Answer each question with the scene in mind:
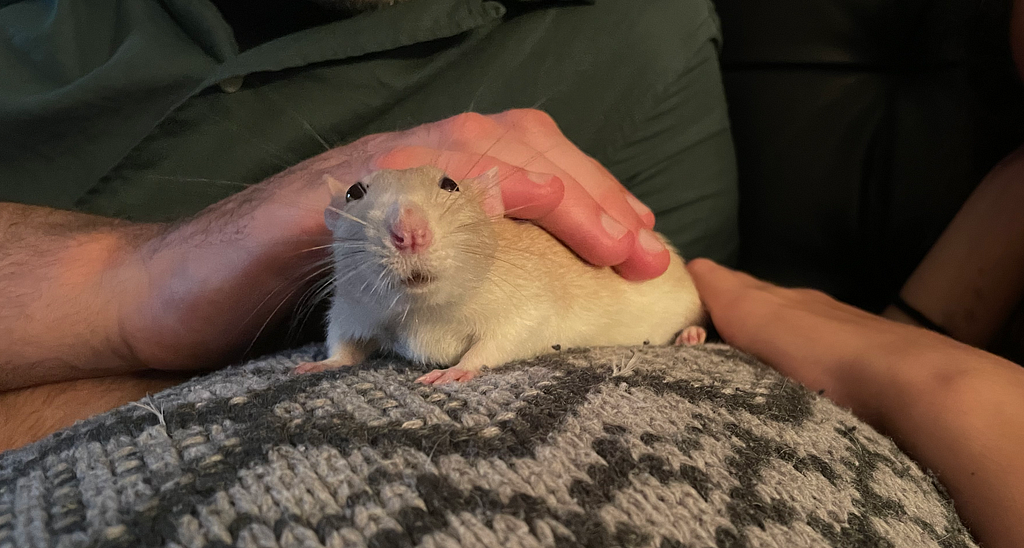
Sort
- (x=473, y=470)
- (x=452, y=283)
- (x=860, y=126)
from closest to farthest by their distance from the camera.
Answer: (x=473, y=470)
(x=452, y=283)
(x=860, y=126)

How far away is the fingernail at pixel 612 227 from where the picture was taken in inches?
48.8

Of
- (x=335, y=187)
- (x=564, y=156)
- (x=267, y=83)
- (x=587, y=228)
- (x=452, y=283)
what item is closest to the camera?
(x=452, y=283)

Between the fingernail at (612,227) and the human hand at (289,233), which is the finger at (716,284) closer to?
the human hand at (289,233)

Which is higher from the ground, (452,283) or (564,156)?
(564,156)

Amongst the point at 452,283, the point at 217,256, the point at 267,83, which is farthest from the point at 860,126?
the point at 217,256

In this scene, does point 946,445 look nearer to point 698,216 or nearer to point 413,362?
point 413,362

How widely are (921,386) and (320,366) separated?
104cm

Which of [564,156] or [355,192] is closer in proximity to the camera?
[355,192]

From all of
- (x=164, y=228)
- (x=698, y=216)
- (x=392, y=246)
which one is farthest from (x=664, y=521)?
(x=698, y=216)

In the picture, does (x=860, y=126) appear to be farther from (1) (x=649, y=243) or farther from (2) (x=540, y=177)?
(2) (x=540, y=177)

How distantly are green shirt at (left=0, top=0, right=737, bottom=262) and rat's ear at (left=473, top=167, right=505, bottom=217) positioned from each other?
52 cm

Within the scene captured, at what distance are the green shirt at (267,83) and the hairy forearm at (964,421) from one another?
3.22ft

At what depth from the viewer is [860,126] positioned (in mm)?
1800

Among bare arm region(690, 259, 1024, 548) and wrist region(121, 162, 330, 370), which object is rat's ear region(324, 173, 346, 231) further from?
bare arm region(690, 259, 1024, 548)
